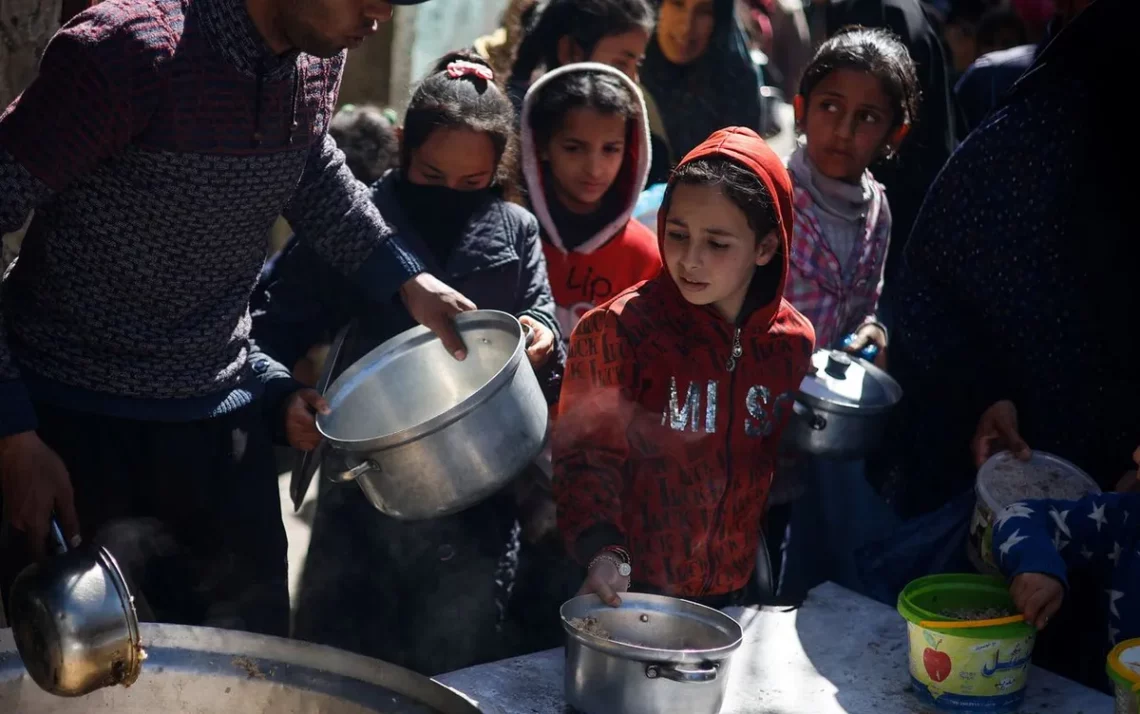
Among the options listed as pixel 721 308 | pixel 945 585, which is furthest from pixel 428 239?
pixel 945 585

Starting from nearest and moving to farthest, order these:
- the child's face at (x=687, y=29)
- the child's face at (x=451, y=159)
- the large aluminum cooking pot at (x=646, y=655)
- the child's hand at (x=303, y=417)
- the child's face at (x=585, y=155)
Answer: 1. the large aluminum cooking pot at (x=646, y=655)
2. the child's hand at (x=303, y=417)
3. the child's face at (x=451, y=159)
4. the child's face at (x=585, y=155)
5. the child's face at (x=687, y=29)

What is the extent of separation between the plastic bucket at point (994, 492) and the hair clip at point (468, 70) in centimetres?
164

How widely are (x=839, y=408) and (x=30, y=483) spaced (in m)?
1.83

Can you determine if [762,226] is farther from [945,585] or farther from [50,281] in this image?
[50,281]

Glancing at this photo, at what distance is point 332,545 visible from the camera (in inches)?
120

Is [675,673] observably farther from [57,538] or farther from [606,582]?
[57,538]

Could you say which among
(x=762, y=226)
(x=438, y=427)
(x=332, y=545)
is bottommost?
(x=332, y=545)

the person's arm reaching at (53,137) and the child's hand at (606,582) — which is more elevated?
the person's arm reaching at (53,137)

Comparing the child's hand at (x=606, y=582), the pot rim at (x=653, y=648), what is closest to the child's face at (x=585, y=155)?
the child's hand at (x=606, y=582)

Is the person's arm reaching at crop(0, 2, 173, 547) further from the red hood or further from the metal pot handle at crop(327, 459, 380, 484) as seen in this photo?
the red hood

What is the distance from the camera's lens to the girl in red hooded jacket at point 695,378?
2.63 m

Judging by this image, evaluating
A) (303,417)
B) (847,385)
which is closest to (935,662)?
(847,385)

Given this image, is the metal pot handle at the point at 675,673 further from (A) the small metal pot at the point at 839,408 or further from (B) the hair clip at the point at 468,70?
(B) the hair clip at the point at 468,70

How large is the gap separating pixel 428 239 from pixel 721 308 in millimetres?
783
